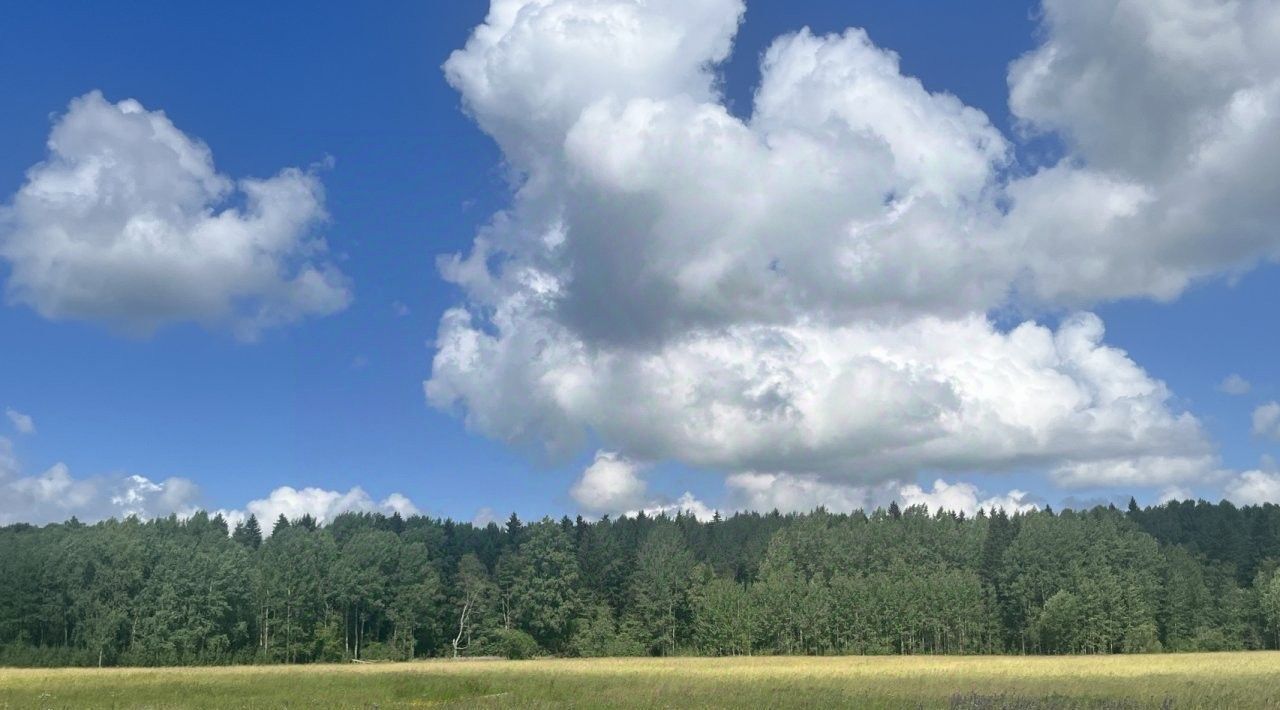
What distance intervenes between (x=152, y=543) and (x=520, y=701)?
281ft

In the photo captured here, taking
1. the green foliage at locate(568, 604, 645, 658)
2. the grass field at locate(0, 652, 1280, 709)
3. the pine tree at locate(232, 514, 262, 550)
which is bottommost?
the green foliage at locate(568, 604, 645, 658)

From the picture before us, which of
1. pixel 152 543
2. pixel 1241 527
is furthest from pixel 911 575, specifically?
pixel 152 543

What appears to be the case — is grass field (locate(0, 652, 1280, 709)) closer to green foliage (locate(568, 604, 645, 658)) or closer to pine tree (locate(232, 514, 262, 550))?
green foliage (locate(568, 604, 645, 658))

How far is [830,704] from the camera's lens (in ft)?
126

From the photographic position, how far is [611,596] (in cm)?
13362

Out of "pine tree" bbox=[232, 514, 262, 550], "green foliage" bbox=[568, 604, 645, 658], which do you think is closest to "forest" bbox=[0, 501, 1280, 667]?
"green foliage" bbox=[568, 604, 645, 658]

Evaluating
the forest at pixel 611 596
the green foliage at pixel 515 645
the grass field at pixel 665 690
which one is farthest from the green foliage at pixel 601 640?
the grass field at pixel 665 690

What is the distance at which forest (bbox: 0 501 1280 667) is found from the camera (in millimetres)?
105875

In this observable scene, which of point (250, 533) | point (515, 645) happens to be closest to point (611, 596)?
point (515, 645)

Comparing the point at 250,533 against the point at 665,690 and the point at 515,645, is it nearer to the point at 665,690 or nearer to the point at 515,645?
the point at 515,645

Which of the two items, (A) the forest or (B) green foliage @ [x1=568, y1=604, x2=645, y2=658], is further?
(B) green foliage @ [x1=568, y1=604, x2=645, y2=658]

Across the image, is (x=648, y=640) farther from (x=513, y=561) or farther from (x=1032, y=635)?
(x=1032, y=635)

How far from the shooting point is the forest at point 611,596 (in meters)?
106

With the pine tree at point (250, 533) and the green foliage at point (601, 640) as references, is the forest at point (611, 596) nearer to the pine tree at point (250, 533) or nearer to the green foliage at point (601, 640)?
the green foliage at point (601, 640)
